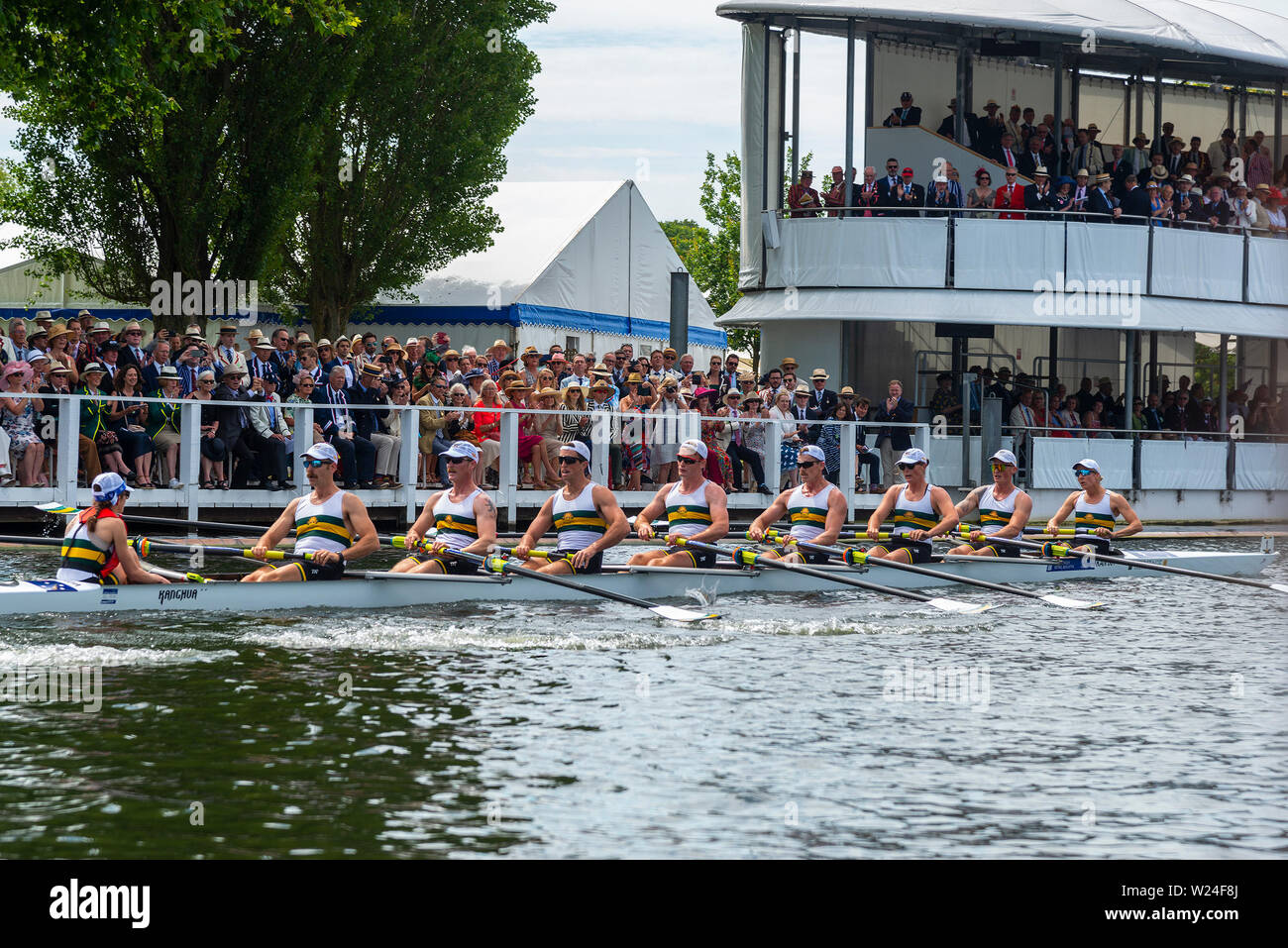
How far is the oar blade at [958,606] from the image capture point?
1603 centimetres

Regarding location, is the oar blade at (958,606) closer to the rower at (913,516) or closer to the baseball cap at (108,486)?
the rower at (913,516)

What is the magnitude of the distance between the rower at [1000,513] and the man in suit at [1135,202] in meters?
12.0

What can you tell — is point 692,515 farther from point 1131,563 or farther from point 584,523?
point 1131,563

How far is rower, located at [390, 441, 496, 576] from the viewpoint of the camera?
15555mm

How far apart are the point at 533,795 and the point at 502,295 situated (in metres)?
24.2

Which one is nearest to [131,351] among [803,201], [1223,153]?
[803,201]

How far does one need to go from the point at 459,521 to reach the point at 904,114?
18840 millimetres

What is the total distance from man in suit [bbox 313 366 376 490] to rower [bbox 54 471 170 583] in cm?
672

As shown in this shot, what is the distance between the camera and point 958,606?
16.2m

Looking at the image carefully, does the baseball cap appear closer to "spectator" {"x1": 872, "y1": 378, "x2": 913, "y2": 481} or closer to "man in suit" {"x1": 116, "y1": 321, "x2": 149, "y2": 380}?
"man in suit" {"x1": 116, "y1": 321, "x2": 149, "y2": 380}

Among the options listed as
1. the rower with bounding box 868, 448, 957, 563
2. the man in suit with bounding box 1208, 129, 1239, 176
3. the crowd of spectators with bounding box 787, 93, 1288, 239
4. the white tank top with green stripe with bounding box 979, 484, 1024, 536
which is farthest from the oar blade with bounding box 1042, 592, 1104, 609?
the man in suit with bounding box 1208, 129, 1239, 176

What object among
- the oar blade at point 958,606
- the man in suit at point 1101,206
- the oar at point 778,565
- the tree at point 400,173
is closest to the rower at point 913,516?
the oar at point 778,565

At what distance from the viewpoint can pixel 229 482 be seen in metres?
19.9
